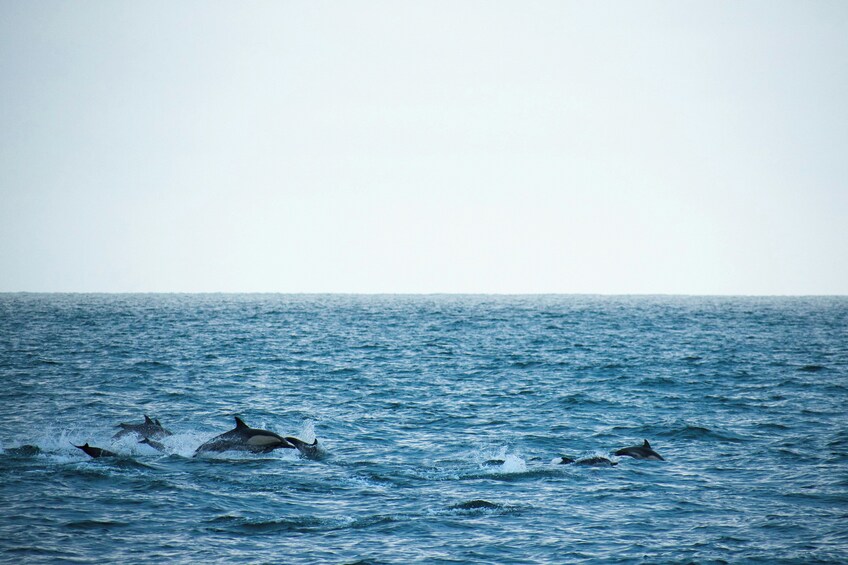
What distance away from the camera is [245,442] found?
23.2m

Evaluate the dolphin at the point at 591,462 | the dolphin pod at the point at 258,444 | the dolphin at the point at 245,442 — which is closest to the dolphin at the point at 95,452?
the dolphin pod at the point at 258,444

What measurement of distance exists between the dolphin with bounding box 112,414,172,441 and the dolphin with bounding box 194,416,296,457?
2.03m

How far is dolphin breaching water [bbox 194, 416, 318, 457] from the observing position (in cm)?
2302

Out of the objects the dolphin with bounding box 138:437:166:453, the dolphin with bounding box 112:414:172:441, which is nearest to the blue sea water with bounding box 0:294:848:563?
the dolphin with bounding box 138:437:166:453

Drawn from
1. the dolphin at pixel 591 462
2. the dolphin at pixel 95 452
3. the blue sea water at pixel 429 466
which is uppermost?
the dolphin at pixel 95 452

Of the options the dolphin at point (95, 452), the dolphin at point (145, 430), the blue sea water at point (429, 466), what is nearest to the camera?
the blue sea water at point (429, 466)

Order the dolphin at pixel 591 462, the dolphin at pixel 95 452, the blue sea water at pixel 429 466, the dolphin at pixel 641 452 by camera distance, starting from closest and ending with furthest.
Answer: the blue sea water at pixel 429 466 < the dolphin at pixel 95 452 < the dolphin at pixel 591 462 < the dolphin at pixel 641 452

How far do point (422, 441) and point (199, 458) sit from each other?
7.11 metres

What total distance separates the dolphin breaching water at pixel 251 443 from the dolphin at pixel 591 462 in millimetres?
7360

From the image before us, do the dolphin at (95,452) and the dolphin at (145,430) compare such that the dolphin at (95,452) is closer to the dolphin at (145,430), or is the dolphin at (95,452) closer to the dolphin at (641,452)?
the dolphin at (145,430)

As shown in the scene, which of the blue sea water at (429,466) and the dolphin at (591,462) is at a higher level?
the dolphin at (591,462)

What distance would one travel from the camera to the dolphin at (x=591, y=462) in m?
21.9

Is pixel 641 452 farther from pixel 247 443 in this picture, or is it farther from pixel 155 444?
pixel 155 444

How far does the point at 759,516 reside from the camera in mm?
17031
